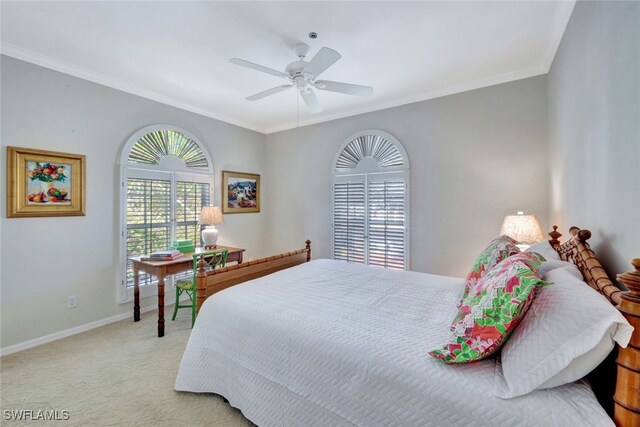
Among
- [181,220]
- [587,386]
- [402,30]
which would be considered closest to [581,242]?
[587,386]

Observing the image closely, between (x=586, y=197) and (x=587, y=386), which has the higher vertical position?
(x=586, y=197)

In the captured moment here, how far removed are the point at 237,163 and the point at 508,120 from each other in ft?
12.3

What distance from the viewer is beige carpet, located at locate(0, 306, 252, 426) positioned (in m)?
1.76

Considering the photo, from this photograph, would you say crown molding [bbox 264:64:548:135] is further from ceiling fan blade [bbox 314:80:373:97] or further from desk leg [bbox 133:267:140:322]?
desk leg [bbox 133:267:140:322]

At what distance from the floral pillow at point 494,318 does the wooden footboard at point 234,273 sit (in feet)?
5.06

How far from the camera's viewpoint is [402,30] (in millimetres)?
2211

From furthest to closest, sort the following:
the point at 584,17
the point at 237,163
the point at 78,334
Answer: the point at 237,163, the point at 78,334, the point at 584,17

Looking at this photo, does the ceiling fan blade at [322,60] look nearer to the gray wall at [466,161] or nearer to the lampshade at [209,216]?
the gray wall at [466,161]

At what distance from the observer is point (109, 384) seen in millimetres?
2072

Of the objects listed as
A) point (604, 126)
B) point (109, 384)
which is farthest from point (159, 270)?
point (604, 126)

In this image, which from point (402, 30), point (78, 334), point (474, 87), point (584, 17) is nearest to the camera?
point (584, 17)

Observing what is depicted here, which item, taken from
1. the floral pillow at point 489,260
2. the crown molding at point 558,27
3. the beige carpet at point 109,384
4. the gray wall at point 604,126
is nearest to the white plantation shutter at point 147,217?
the beige carpet at point 109,384

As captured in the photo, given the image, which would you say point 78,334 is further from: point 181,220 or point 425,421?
point 425,421

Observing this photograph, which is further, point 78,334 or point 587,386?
point 78,334
